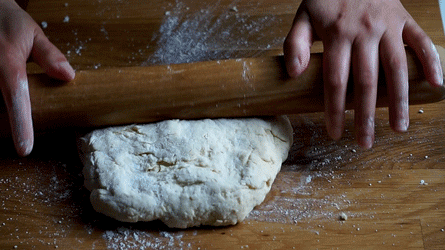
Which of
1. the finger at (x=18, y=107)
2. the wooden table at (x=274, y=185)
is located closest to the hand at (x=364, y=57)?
the wooden table at (x=274, y=185)

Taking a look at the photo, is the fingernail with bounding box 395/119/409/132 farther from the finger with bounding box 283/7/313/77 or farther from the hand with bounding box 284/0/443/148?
the finger with bounding box 283/7/313/77

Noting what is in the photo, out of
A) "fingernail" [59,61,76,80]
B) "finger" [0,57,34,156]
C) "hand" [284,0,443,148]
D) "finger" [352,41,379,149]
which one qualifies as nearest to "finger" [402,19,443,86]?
"hand" [284,0,443,148]

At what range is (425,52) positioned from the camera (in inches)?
54.6

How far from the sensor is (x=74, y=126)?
147 cm

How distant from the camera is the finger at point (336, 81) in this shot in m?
1.35

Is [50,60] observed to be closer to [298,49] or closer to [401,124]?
[298,49]

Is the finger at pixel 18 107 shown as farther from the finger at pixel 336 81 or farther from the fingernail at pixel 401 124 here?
the fingernail at pixel 401 124

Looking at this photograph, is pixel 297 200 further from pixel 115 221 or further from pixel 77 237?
pixel 77 237

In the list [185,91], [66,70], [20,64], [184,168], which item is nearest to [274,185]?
[184,168]

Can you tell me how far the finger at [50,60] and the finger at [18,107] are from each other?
0.28 feet

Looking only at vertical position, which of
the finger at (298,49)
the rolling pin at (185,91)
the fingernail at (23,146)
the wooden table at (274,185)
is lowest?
the wooden table at (274,185)

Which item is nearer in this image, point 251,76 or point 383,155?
point 251,76

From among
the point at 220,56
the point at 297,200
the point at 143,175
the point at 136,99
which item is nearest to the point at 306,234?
the point at 297,200

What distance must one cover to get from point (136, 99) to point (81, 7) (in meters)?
0.77
